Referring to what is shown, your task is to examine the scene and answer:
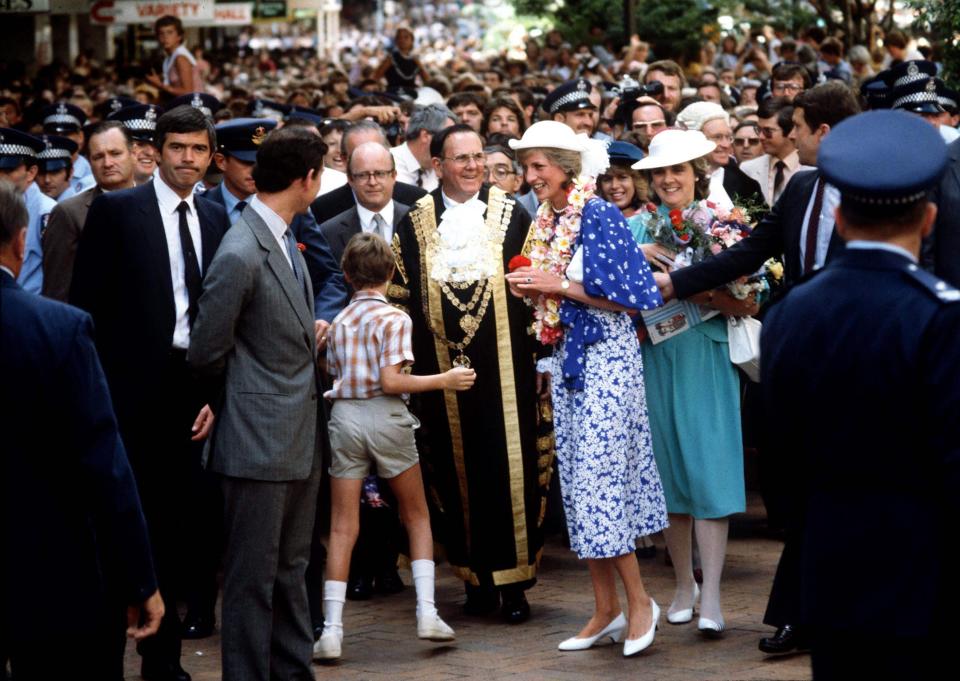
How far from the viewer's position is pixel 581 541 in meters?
7.19

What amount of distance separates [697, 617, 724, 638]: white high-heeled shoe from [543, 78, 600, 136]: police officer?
4942mm

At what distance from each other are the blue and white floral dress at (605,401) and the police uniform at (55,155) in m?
4.76

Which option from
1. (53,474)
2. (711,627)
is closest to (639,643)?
(711,627)

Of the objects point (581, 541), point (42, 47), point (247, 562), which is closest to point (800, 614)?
point (247, 562)

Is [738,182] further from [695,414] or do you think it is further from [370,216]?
[695,414]

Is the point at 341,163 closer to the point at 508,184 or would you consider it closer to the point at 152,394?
the point at 508,184

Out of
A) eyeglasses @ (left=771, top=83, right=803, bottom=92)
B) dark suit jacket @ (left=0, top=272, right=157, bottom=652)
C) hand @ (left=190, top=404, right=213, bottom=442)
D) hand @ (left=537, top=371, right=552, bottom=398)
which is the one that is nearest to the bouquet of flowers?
hand @ (left=537, top=371, right=552, bottom=398)

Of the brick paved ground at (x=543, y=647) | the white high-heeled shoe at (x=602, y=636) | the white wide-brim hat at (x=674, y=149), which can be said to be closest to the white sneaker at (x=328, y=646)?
the brick paved ground at (x=543, y=647)

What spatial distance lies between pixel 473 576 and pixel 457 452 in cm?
62

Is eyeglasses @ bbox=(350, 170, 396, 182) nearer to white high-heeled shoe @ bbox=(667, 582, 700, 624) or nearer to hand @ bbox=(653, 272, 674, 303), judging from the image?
hand @ bbox=(653, 272, 674, 303)

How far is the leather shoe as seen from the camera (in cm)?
686

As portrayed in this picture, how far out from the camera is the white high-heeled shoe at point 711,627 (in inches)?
289

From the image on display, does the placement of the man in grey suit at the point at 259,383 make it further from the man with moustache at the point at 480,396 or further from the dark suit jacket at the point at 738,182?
the dark suit jacket at the point at 738,182

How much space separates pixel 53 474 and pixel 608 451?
10.6 ft
